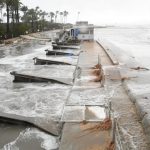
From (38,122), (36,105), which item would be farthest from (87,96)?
(38,122)

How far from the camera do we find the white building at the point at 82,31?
148 ft

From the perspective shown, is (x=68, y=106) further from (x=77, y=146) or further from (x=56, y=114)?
(x=77, y=146)

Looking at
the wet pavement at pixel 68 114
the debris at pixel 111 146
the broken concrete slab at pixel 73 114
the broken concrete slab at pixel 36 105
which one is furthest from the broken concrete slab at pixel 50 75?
the debris at pixel 111 146

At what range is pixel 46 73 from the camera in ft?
66.1

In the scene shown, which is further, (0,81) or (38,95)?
(0,81)

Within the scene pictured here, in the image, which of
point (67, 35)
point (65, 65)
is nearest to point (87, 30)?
point (67, 35)

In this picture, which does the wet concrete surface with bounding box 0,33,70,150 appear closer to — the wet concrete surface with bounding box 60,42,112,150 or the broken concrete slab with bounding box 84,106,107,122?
the wet concrete surface with bounding box 60,42,112,150

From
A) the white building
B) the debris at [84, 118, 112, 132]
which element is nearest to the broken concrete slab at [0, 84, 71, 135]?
the debris at [84, 118, 112, 132]

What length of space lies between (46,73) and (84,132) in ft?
36.2

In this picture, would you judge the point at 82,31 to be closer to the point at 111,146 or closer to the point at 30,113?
the point at 30,113

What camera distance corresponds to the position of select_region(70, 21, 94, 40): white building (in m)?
45.0

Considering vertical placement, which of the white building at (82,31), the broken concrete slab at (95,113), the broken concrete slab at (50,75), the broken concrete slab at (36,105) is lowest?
the broken concrete slab at (36,105)

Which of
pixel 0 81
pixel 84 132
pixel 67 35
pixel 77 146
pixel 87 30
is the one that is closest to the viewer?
pixel 77 146

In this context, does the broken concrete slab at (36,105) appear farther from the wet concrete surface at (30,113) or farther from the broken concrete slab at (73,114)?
the broken concrete slab at (73,114)
